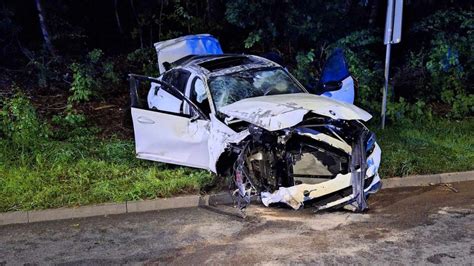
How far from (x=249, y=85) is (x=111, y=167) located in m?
2.34

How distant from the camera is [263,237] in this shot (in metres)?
4.67

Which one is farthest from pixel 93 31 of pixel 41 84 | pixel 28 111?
pixel 28 111

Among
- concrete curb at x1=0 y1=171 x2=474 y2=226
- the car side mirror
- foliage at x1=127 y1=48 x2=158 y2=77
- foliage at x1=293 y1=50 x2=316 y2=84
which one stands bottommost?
concrete curb at x1=0 y1=171 x2=474 y2=226

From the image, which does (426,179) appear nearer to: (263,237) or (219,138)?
(263,237)

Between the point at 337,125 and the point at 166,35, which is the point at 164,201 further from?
the point at 166,35

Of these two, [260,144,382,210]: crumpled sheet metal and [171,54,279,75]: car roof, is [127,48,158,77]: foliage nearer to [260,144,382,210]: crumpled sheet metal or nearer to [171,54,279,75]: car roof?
[171,54,279,75]: car roof

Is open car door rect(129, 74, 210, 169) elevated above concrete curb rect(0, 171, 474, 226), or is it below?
above

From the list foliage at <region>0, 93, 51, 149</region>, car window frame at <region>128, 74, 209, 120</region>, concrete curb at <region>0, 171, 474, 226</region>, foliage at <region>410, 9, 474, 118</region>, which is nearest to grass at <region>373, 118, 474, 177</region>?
concrete curb at <region>0, 171, 474, 226</region>

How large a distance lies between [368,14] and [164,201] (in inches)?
333

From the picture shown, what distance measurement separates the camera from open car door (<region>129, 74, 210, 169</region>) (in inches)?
236

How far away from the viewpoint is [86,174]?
20.5 feet

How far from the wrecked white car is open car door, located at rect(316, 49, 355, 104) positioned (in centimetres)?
71

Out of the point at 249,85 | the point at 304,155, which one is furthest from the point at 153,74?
the point at 304,155

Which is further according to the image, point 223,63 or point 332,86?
point 332,86
